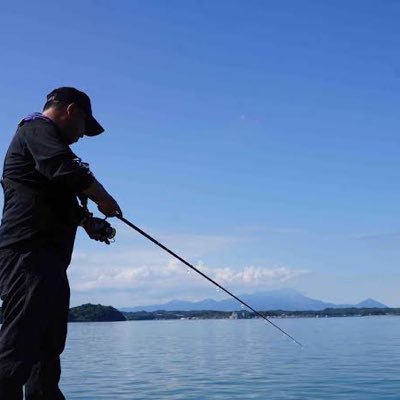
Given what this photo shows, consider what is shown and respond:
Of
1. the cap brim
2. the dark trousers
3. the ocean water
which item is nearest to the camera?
the dark trousers

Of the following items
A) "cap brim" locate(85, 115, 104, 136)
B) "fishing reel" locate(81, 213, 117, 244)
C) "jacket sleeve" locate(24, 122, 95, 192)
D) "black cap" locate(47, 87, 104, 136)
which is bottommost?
"fishing reel" locate(81, 213, 117, 244)

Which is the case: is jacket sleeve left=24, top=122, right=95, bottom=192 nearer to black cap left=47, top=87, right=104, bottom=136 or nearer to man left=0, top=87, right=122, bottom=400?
man left=0, top=87, right=122, bottom=400

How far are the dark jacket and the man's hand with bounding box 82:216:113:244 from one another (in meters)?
0.18

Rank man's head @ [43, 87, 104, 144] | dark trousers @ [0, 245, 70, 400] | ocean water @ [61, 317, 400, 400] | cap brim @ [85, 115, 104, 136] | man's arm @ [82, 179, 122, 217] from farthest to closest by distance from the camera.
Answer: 1. ocean water @ [61, 317, 400, 400]
2. cap brim @ [85, 115, 104, 136]
3. man's head @ [43, 87, 104, 144]
4. man's arm @ [82, 179, 122, 217]
5. dark trousers @ [0, 245, 70, 400]

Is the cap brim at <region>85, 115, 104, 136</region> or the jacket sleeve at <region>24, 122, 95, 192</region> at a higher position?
the cap brim at <region>85, 115, 104, 136</region>

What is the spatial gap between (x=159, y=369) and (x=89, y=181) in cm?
2627

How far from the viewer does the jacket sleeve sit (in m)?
4.06

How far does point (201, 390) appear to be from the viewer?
67.0 feet

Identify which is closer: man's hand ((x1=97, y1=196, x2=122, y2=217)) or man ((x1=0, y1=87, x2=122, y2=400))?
man ((x1=0, y1=87, x2=122, y2=400))

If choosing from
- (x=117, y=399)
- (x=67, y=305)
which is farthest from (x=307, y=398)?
(x=67, y=305)

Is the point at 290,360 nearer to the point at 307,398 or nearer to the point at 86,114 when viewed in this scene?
the point at 307,398

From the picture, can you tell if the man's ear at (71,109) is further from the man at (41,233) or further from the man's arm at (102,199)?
the man's arm at (102,199)

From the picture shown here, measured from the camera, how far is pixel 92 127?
4.82 m

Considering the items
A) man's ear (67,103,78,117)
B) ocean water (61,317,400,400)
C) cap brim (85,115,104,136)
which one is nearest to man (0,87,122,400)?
man's ear (67,103,78,117)
